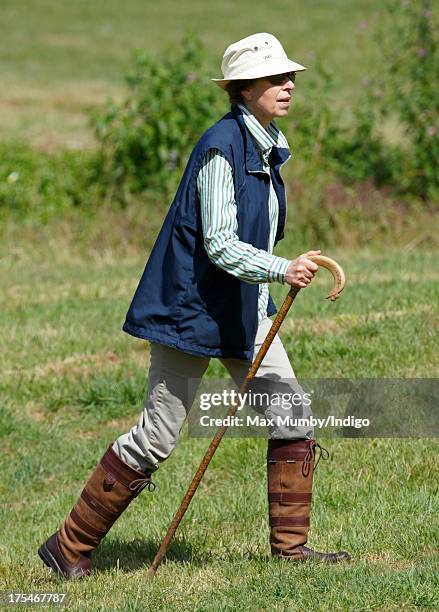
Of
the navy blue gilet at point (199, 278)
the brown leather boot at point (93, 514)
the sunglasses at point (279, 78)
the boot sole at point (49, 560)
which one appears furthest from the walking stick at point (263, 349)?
the sunglasses at point (279, 78)

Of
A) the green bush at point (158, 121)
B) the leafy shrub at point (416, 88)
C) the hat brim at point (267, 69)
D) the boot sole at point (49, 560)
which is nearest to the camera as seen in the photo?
the hat brim at point (267, 69)

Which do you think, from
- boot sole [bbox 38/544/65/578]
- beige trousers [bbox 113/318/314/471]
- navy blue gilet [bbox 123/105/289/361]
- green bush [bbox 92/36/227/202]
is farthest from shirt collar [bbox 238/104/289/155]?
green bush [bbox 92/36/227/202]

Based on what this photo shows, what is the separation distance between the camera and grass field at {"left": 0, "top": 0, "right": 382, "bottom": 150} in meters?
26.4

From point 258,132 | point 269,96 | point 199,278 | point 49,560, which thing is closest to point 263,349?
point 199,278

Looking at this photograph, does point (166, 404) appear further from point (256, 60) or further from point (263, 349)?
point (256, 60)

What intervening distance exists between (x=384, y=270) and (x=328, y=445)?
12.5ft

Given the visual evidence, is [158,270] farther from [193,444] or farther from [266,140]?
[193,444]

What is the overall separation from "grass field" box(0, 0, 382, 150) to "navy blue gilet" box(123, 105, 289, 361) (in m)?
16.0

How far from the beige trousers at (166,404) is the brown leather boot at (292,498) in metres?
0.06

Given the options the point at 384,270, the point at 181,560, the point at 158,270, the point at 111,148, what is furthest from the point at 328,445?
the point at 111,148

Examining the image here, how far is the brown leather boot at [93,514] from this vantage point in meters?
4.80

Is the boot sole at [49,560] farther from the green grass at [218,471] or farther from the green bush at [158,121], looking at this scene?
the green bush at [158,121]

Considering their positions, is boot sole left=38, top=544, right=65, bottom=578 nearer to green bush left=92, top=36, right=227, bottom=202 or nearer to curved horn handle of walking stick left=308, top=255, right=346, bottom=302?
curved horn handle of walking stick left=308, top=255, right=346, bottom=302

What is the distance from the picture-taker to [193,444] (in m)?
6.69
